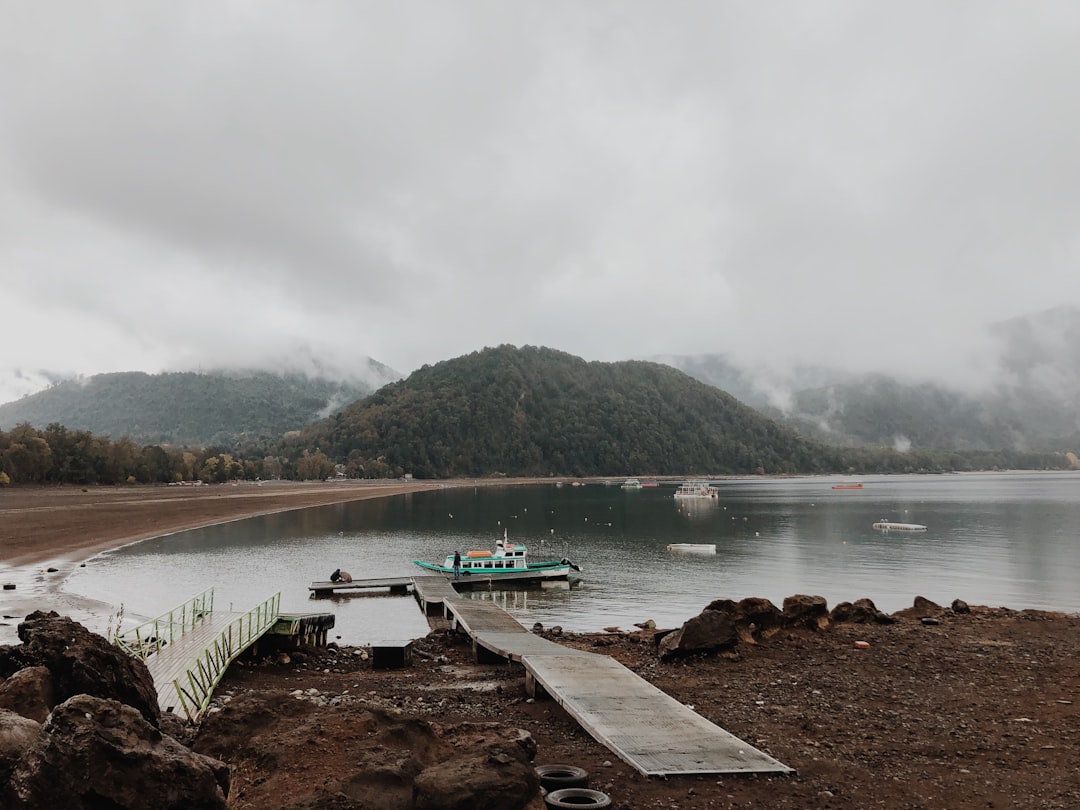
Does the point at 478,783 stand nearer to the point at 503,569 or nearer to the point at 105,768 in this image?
the point at 105,768

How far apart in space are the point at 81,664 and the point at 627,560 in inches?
1989

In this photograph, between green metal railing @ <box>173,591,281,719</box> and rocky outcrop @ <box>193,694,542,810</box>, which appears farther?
green metal railing @ <box>173,591,281,719</box>

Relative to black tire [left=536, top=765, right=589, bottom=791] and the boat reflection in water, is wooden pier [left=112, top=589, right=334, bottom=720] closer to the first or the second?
black tire [left=536, top=765, right=589, bottom=791]

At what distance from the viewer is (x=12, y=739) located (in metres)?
6.18

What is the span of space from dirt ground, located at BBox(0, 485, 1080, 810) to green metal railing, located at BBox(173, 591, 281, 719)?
646 millimetres

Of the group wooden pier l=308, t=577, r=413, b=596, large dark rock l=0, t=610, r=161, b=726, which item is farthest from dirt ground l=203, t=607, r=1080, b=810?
wooden pier l=308, t=577, r=413, b=596

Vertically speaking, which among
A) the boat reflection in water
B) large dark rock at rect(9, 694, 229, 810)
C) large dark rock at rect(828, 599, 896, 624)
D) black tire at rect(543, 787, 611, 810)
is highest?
large dark rock at rect(9, 694, 229, 810)

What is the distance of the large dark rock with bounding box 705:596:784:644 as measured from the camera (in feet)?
65.3

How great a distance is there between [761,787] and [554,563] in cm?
3978

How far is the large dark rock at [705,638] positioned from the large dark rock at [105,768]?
14.3 metres

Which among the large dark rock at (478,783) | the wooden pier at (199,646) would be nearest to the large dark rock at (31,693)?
the wooden pier at (199,646)

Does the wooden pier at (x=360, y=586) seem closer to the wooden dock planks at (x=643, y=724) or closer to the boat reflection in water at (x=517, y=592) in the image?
the boat reflection in water at (x=517, y=592)

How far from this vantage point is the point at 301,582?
44.7m

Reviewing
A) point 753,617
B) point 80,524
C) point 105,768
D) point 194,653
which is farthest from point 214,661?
point 80,524
